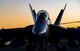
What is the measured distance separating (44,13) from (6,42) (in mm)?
5348

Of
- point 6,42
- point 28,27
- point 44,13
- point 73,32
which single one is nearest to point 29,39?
point 28,27

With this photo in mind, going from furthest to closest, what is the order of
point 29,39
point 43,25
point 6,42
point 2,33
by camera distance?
point 6,42
point 2,33
point 29,39
point 43,25

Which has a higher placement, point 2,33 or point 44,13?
point 44,13

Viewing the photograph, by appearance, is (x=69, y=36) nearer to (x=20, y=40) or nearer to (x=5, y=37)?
(x=20, y=40)

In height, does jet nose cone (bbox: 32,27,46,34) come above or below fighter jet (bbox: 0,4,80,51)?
above

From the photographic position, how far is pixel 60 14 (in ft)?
71.5

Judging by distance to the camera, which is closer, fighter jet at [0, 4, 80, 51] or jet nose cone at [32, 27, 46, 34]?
jet nose cone at [32, 27, 46, 34]

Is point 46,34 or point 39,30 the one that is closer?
point 39,30

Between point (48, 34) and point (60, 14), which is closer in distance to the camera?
point (48, 34)

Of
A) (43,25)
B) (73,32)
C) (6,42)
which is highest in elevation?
(43,25)

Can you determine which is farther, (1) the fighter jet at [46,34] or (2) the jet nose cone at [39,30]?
(1) the fighter jet at [46,34]

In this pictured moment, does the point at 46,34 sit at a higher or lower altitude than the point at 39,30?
lower

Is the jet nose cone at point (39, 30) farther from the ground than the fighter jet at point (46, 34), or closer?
farther from the ground

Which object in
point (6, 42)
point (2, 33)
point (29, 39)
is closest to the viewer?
point (29, 39)
